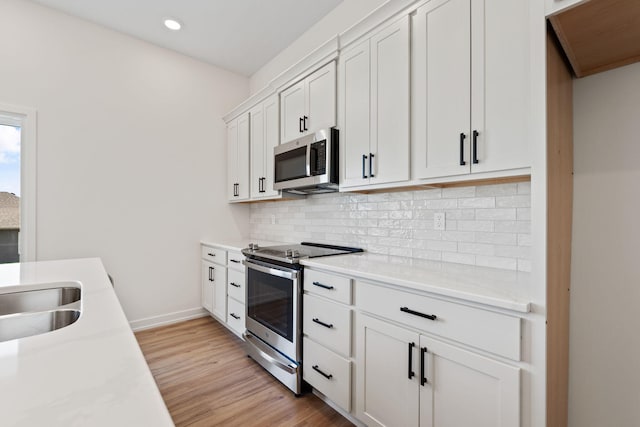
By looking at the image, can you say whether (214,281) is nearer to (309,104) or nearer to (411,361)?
(309,104)

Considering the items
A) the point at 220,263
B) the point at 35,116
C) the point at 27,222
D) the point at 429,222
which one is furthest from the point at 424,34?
the point at 27,222

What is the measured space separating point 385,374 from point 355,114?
1591 millimetres

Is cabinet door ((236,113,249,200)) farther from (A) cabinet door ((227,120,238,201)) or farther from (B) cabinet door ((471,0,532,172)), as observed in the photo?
(B) cabinet door ((471,0,532,172))

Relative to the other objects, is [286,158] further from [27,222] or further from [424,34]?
[27,222]

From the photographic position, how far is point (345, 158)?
2.17 metres

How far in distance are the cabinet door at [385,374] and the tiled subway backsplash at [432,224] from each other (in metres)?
0.66

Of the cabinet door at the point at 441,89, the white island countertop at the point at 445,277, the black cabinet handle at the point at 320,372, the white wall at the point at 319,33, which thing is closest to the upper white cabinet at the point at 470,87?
the cabinet door at the point at 441,89

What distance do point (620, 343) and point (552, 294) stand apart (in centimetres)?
54

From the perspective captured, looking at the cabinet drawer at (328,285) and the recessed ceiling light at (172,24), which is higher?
the recessed ceiling light at (172,24)

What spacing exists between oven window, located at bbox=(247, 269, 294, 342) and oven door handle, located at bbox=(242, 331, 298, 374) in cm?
16

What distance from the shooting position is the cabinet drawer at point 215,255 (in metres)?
3.06

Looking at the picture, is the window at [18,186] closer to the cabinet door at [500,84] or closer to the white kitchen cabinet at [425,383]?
the white kitchen cabinet at [425,383]

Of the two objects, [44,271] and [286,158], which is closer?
[44,271]

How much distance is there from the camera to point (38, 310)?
4.27 feet
